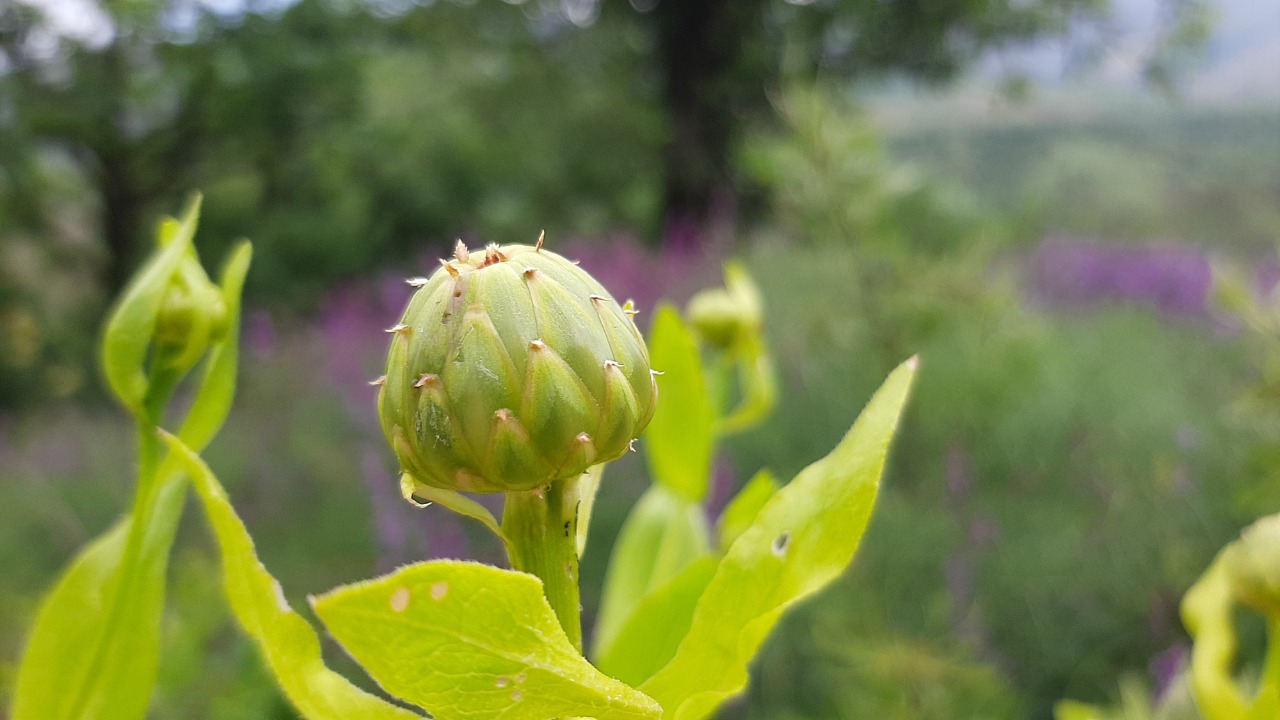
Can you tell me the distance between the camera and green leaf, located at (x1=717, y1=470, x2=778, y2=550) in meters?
0.35

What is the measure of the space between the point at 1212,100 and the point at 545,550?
20.8 ft

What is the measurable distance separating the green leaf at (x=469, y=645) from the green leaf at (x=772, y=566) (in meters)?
0.04

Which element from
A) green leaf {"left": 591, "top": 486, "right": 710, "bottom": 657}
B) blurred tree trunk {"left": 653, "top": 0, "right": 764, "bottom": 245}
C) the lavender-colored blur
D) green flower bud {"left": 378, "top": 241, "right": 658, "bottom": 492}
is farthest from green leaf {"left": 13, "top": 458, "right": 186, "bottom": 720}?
blurred tree trunk {"left": 653, "top": 0, "right": 764, "bottom": 245}

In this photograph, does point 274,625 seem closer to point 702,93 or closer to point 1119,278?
point 1119,278

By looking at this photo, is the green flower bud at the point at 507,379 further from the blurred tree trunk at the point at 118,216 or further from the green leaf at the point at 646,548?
the blurred tree trunk at the point at 118,216

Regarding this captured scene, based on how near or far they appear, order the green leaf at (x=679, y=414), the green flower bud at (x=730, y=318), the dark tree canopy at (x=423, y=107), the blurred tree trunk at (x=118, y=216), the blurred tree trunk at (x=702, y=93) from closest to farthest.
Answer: the green leaf at (x=679, y=414) → the green flower bud at (x=730, y=318) → the dark tree canopy at (x=423, y=107) → the blurred tree trunk at (x=702, y=93) → the blurred tree trunk at (x=118, y=216)

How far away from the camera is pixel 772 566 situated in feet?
0.80

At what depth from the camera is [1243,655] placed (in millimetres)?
1515

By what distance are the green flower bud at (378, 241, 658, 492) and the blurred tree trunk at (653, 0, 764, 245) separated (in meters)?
4.72

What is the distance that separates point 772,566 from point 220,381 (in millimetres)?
198

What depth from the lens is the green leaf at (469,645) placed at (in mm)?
189

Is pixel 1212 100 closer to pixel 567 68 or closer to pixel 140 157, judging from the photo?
pixel 567 68

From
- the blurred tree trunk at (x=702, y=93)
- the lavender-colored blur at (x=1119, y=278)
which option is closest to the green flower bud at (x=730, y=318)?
the lavender-colored blur at (x=1119, y=278)

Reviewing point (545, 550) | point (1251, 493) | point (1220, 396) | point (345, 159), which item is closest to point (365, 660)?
point (545, 550)
